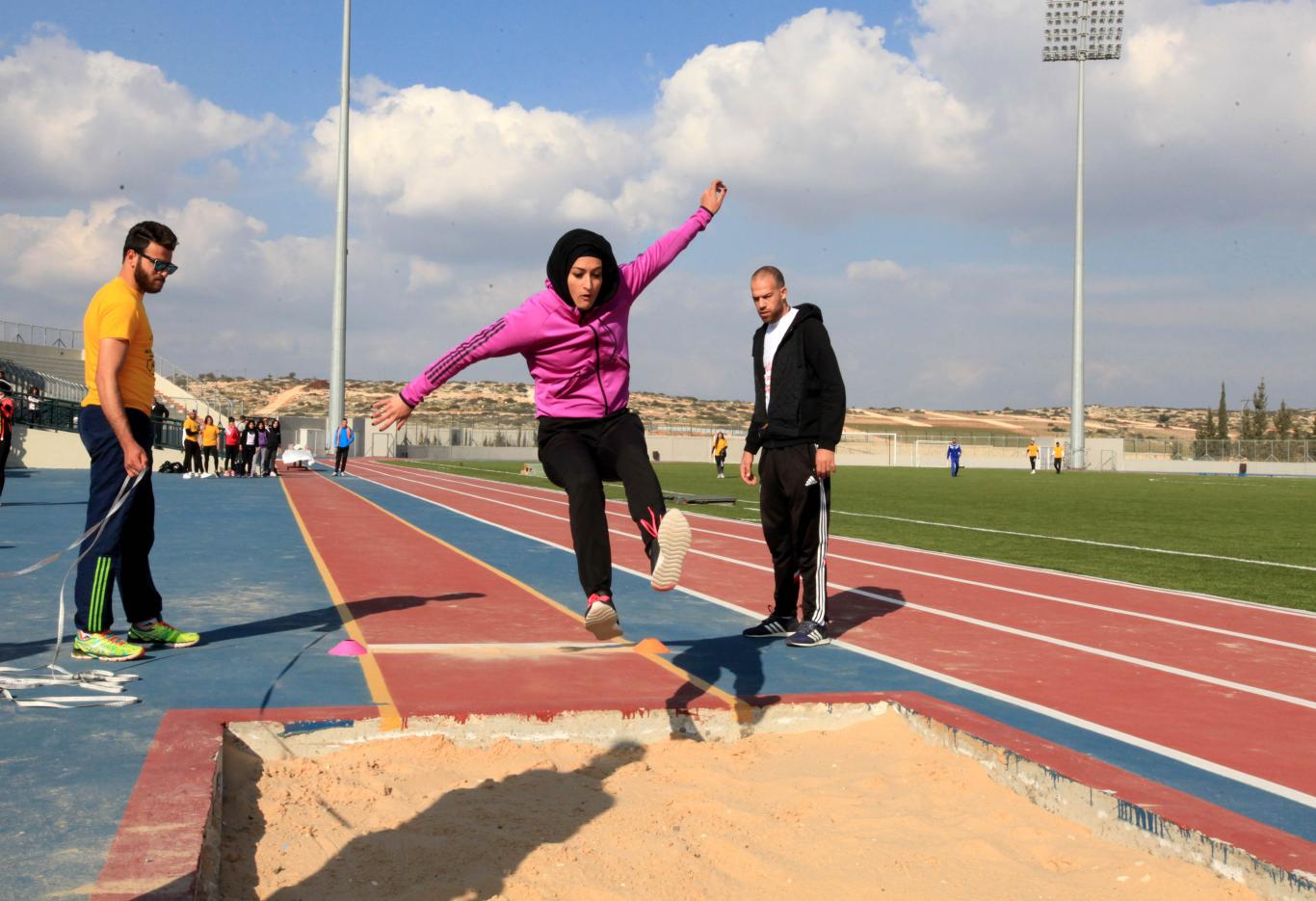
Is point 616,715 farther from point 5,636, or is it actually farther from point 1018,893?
point 5,636

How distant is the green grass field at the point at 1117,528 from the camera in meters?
11.4

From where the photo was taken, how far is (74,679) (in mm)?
5172

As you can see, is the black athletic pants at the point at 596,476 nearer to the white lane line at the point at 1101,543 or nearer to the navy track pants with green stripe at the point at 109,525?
the navy track pants with green stripe at the point at 109,525

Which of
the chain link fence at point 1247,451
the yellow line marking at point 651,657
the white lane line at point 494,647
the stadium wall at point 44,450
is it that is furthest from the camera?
the chain link fence at point 1247,451

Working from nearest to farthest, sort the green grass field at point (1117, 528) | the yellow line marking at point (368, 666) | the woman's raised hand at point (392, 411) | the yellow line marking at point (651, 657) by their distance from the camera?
the yellow line marking at point (368, 666)
the woman's raised hand at point (392, 411)
the yellow line marking at point (651, 657)
the green grass field at point (1117, 528)

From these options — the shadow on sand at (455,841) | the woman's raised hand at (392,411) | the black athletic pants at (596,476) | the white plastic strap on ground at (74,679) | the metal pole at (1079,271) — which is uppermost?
the metal pole at (1079,271)

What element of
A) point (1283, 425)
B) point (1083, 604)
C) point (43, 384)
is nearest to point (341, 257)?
point (43, 384)

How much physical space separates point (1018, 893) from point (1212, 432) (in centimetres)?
10276

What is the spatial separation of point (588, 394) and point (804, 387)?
2.24 meters

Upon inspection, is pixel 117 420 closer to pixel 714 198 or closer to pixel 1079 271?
pixel 714 198

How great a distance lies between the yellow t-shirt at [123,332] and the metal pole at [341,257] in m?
41.0

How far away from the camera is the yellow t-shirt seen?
18.2 feet

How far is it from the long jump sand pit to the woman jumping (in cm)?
67

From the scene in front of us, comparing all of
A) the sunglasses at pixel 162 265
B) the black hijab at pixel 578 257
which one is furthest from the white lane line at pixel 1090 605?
the sunglasses at pixel 162 265
